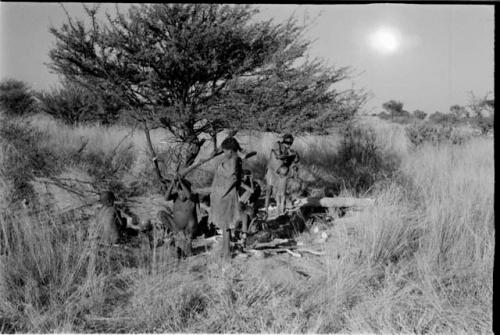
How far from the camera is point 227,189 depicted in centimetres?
455

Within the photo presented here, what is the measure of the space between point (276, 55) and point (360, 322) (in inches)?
188

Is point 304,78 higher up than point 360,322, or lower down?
higher up

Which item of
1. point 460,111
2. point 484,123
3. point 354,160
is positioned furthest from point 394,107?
point 354,160

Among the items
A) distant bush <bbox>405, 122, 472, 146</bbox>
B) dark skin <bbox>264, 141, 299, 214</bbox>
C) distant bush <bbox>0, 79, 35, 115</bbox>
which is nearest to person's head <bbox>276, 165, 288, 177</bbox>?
dark skin <bbox>264, 141, 299, 214</bbox>

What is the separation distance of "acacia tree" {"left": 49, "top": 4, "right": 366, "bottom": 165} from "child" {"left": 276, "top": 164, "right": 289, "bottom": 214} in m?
0.69

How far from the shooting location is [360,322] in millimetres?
3318

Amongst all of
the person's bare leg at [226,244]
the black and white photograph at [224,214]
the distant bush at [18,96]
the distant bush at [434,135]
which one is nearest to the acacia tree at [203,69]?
the black and white photograph at [224,214]

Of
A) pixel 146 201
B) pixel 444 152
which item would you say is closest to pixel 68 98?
pixel 146 201

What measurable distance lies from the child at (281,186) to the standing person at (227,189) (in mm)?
2290

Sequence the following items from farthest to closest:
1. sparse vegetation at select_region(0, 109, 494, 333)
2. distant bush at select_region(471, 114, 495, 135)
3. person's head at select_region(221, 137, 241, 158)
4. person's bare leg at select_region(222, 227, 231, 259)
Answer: distant bush at select_region(471, 114, 495, 135), person's bare leg at select_region(222, 227, 231, 259), person's head at select_region(221, 137, 241, 158), sparse vegetation at select_region(0, 109, 494, 333)

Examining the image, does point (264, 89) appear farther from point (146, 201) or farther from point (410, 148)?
point (410, 148)

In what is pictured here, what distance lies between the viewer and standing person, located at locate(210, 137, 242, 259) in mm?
4516

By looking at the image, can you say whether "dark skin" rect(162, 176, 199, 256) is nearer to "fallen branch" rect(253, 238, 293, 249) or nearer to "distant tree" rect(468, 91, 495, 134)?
"fallen branch" rect(253, 238, 293, 249)

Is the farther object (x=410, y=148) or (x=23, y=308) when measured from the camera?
(x=410, y=148)
